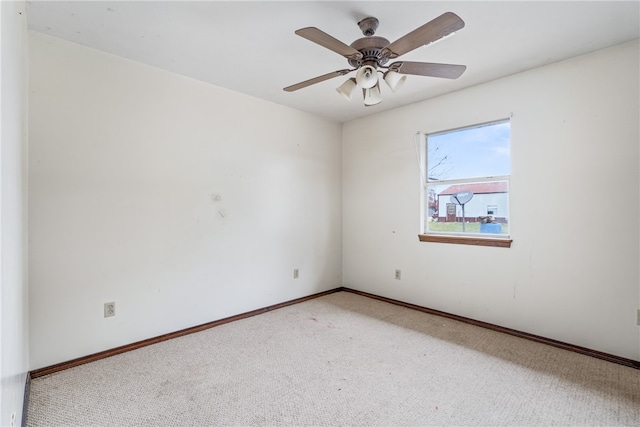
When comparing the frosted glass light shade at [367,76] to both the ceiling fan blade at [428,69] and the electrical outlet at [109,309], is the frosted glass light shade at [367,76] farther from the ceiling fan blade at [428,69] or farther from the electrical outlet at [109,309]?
the electrical outlet at [109,309]

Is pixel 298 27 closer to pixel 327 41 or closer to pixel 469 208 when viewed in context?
pixel 327 41

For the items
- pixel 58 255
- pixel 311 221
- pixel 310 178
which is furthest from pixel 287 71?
pixel 58 255

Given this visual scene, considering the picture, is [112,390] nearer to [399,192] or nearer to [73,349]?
[73,349]

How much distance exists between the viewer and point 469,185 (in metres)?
3.10

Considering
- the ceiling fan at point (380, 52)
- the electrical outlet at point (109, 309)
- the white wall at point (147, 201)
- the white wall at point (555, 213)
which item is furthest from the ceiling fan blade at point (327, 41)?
the electrical outlet at point (109, 309)

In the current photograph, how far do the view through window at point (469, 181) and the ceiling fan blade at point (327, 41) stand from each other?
5.90 feet

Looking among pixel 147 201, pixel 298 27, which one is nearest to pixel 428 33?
pixel 298 27

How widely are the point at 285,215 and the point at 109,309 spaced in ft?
6.07

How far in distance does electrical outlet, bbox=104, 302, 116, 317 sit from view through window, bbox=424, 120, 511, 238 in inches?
119

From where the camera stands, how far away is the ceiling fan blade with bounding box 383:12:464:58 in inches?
56.3

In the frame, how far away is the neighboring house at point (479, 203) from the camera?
2857 mm

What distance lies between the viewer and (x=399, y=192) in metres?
3.57

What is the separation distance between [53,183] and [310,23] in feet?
6.66

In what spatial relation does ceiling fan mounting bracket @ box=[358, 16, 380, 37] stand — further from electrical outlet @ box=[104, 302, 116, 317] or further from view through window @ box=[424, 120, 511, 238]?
electrical outlet @ box=[104, 302, 116, 317]
